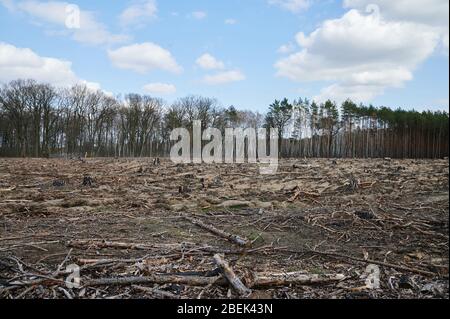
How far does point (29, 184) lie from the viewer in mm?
15172

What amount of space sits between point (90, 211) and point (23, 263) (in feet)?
15.4

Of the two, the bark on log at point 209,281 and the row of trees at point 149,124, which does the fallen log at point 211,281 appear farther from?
the row of trees at point 149,124

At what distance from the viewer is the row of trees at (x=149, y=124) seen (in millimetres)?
58812

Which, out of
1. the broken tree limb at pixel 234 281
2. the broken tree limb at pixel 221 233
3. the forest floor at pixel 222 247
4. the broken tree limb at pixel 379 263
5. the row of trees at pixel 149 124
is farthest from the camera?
the row of trees at pixel 149 124

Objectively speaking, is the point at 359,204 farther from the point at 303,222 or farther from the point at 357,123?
the point at 357,123

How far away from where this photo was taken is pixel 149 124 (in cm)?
6725

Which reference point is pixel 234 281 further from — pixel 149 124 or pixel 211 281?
pixel 149 124

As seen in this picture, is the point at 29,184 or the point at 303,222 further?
the point at 29,184

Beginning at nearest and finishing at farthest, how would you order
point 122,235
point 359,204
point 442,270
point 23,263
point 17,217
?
1. point 442,270
2. point 23,263
3. point 122,235
4. point 17,217
5. point 359,204

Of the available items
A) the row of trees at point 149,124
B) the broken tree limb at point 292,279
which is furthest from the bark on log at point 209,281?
the row of trees at point 149,124

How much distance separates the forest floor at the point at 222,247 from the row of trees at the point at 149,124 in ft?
164

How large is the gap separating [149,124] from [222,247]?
63.1 metres

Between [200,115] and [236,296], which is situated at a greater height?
[200,115]
